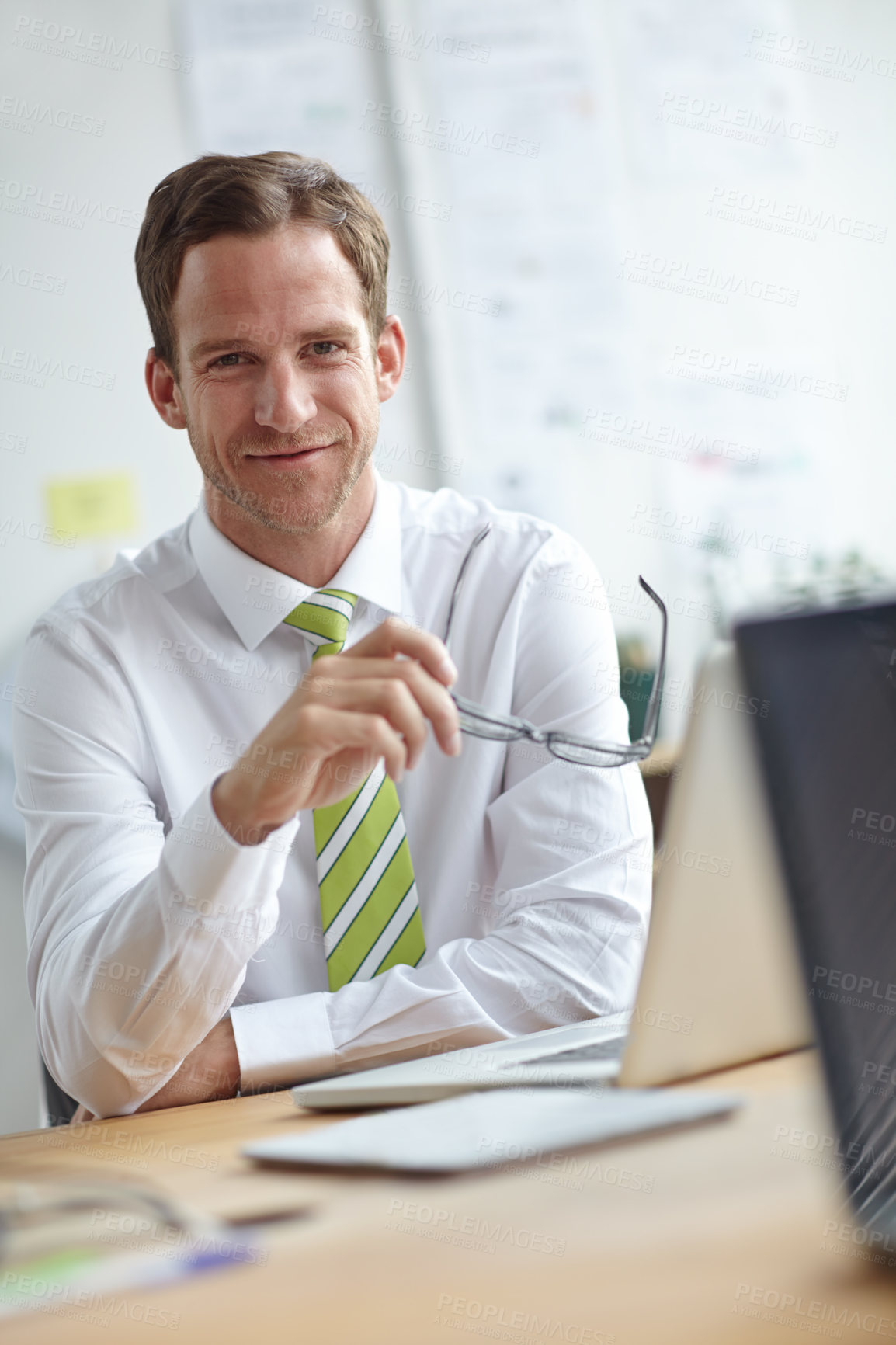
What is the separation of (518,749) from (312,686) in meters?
0.53

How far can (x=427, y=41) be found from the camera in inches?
115

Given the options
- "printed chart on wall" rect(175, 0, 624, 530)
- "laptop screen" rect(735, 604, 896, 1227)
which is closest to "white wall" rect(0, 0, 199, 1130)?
"printed chart on wall" rect(175, 0, 624, 530)

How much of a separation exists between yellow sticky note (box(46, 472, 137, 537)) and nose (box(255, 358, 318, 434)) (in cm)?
134

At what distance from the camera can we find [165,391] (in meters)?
1.64

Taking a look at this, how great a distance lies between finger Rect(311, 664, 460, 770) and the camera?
861 millimetres

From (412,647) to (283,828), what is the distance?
225 mm

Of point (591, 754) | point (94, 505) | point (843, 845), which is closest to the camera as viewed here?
point (843, 845)

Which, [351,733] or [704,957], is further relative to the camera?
[351,733]

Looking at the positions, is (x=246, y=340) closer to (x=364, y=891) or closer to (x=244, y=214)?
(x=244, y=214)

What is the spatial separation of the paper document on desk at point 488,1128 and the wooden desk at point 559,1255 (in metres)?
0.01

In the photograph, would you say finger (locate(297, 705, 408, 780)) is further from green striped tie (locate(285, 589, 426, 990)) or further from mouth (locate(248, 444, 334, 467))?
mouth (locate(248, 444, 334, 467))

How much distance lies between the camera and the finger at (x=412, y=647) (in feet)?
2.85

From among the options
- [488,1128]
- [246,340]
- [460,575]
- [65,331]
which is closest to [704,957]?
[488,1128]

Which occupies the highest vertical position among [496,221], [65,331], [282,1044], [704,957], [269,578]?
[496,221]
